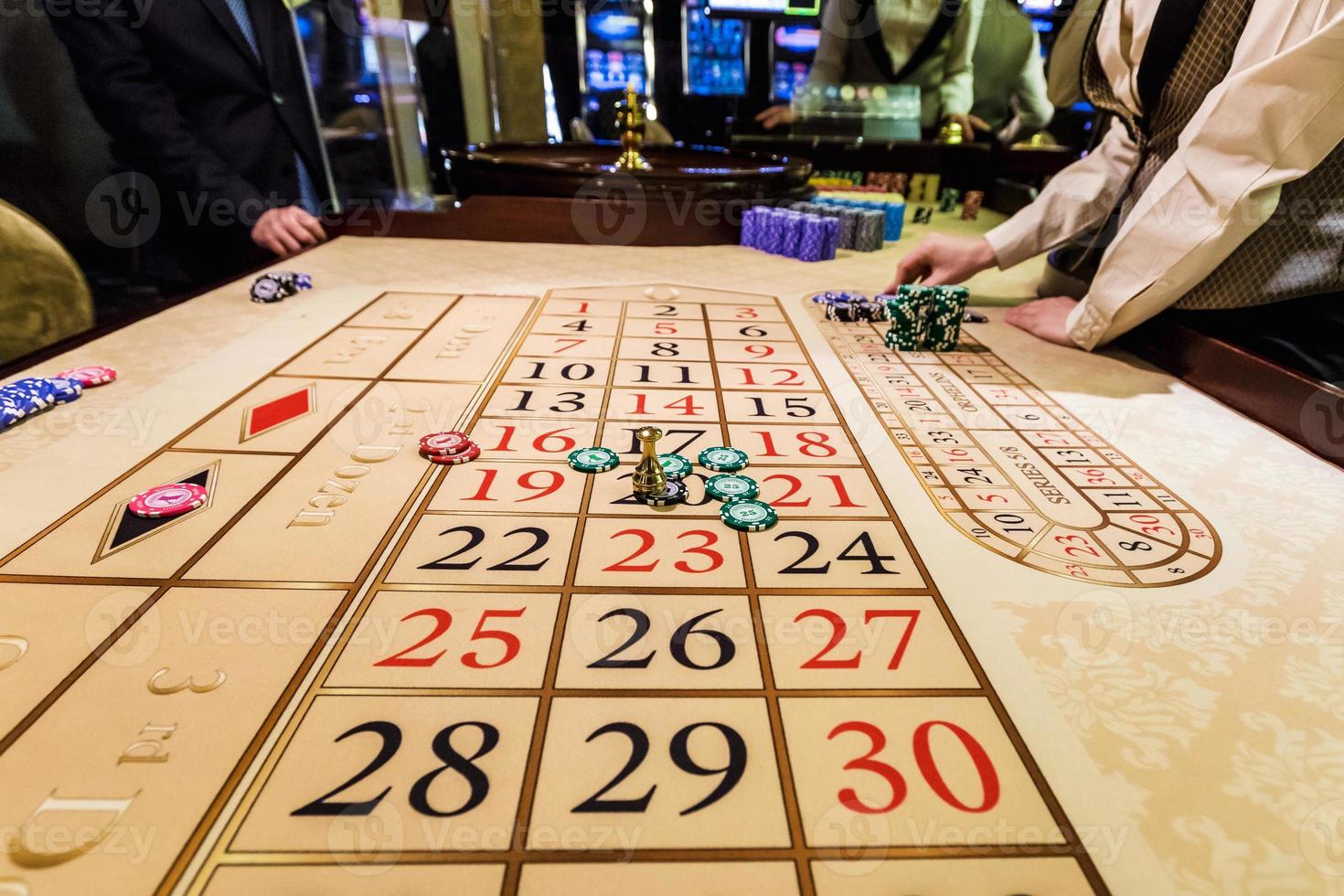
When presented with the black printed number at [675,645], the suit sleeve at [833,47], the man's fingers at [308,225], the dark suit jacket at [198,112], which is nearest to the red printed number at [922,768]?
the black printed number at [675,645]

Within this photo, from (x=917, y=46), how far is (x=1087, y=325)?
14.2ft

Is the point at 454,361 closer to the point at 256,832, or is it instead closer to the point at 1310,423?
the point at 256,832

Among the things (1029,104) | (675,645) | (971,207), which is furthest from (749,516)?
(1029,104)

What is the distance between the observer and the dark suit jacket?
2.82m

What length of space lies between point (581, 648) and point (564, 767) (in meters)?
0.16

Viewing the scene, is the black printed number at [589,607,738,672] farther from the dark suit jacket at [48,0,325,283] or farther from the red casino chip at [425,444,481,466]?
the dark suit jacket at [48,0,325,283]

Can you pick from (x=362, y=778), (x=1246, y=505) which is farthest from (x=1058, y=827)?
(x=1246, y=505)

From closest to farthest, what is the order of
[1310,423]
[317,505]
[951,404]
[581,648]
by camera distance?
[581,648] < [317,505] < [1310,423] < [951,404]

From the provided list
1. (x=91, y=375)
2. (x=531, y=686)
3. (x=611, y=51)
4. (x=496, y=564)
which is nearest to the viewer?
(x=531, y=686)

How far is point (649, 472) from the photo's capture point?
1136mm

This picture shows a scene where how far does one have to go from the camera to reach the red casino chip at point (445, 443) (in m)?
1.23

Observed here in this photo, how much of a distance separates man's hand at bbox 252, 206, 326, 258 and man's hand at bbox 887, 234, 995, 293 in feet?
7.31

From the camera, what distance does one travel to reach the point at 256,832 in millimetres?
595

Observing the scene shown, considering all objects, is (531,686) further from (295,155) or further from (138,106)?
(295,155)
